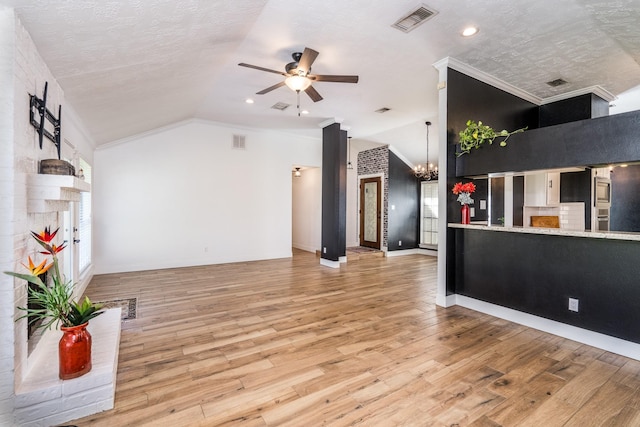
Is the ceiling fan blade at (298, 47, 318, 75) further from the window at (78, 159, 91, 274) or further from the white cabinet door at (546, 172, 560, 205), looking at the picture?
the white cabinet door at (546, 172, 560, 205)

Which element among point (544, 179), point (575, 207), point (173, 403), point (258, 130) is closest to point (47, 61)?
point (173, 403)

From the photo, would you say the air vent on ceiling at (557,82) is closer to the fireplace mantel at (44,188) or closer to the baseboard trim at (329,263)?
the baseboard trim at (329,263)

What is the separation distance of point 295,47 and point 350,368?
11.7 ft

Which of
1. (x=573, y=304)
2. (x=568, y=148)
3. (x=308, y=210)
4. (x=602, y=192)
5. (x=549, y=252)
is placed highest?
(x=568, y=148)

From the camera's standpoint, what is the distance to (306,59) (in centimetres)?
324

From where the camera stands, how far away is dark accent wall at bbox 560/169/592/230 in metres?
4.87

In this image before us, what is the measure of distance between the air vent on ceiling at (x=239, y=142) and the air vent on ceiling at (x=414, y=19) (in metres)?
4.87

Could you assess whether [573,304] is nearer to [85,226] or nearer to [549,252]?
[549,252]

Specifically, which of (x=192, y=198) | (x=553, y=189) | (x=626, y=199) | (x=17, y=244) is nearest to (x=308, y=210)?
(x=192, y=198)

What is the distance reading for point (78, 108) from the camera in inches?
142

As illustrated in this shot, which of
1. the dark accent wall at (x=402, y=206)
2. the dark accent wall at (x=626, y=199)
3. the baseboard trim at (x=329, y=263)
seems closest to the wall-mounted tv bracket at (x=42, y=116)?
the baseboard trim at (x=329, y=263)

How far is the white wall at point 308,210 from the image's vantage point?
870 cm

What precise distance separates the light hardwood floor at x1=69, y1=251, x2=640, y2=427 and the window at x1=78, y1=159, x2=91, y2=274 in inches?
67.4

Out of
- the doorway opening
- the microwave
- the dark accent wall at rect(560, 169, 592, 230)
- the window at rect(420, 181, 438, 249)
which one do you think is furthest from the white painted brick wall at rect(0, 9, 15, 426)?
the window at rect(420, 181, 438, 249)
